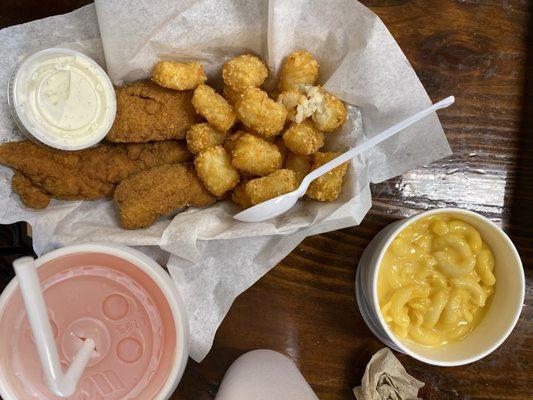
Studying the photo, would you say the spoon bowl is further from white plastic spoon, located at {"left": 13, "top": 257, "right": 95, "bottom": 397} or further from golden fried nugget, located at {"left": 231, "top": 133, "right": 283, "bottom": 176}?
white plastic spoon, located at {"left": 13, "top": 257, "right": 95, "bottom": 397}

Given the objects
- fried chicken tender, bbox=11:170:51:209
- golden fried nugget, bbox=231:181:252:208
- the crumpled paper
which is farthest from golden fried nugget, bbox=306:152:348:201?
fried chicken tender, bbox=11:170:51:209

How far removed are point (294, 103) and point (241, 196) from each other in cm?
21

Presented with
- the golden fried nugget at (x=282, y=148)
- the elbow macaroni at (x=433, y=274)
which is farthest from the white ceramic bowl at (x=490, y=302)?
the golden fried nugget at (x=282, y=148)

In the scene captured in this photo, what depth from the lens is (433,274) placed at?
106 cm

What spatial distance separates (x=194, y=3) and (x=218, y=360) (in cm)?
70

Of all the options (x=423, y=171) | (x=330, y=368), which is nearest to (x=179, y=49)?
(x=423, y=171)

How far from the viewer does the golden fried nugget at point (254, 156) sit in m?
1.07

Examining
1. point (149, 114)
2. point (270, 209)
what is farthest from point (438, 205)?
point (149, 114)

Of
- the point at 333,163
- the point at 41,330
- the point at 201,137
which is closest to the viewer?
the point at 41,330

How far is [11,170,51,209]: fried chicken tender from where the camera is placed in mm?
1069

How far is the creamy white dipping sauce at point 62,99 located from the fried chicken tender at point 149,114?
36 mm

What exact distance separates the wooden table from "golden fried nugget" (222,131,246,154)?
0.81 ft

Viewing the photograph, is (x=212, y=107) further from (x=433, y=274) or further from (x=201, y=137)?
(x=433, y=274)

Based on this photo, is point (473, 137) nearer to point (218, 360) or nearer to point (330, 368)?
point (330, 368)
